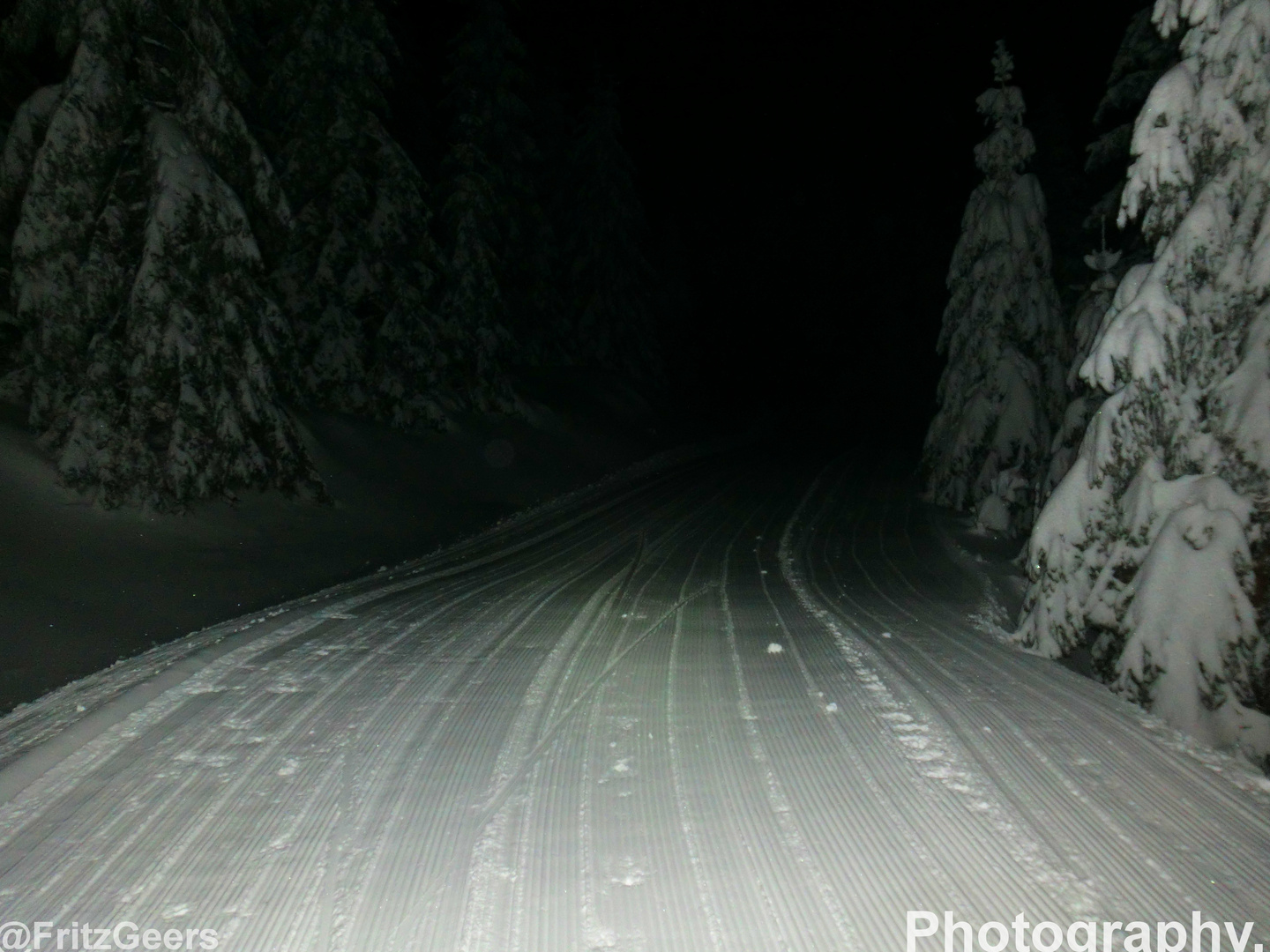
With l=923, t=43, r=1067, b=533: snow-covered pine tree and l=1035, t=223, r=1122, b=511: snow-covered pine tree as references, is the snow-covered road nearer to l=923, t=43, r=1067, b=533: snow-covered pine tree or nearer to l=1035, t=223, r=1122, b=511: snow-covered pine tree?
l=1035, t=223, r=1122, b=511: snow-covered pine tree

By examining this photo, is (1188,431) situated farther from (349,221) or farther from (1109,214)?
(349,221)

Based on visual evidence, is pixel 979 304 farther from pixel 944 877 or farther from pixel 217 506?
pixel 944 877

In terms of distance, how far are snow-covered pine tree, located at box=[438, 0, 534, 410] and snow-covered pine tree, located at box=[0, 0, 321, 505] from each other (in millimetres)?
11835

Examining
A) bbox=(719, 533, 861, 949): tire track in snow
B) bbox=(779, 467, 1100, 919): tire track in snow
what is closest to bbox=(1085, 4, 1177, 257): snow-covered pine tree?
bbox=(779, 467, 1100, 919): tire track in snow

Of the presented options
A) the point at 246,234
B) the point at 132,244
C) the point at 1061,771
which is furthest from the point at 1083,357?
the point at 132,244

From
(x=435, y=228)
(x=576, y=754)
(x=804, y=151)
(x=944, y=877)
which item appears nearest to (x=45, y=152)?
(x=576, y=754)

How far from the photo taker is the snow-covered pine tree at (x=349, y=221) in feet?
64.7

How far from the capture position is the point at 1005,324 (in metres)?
20.2

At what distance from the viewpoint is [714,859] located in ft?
12.6

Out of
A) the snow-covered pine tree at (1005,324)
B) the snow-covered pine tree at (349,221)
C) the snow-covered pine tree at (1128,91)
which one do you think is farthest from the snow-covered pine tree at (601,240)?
the snow-covered pine tree at (1128,91)

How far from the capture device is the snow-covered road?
346 cm

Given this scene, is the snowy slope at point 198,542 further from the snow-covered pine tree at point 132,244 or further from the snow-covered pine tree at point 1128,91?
the snow-covered pine tree at point 1128,91

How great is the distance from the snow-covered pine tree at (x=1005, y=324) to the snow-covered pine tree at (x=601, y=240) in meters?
19.8

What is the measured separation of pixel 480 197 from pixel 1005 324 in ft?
54.8
